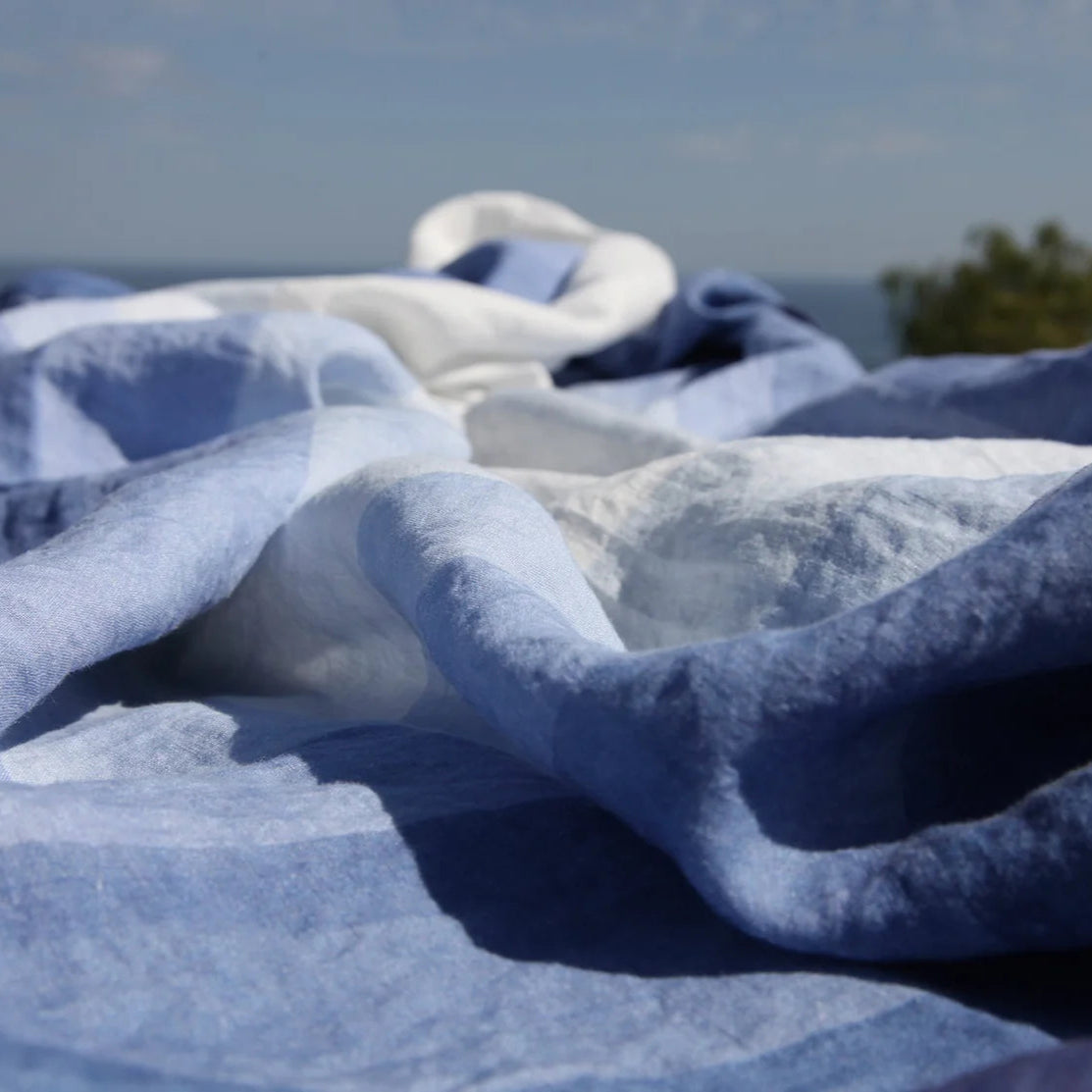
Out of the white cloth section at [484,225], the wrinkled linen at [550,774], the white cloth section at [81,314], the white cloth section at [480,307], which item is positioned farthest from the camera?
the white cloth section at [484,225]

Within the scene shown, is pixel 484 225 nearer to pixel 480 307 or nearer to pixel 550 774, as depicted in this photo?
pixel 480 307

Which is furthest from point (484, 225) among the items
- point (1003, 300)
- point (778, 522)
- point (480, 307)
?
point (1003, 300)

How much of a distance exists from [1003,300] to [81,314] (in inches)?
127

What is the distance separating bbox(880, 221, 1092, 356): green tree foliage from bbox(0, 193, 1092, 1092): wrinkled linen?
3259 millimetres

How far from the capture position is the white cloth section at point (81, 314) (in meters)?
0.82

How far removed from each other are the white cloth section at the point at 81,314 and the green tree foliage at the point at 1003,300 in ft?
9.53

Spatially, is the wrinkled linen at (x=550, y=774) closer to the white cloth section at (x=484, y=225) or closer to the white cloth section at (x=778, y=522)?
the white cloth section at (x=778, y=522)

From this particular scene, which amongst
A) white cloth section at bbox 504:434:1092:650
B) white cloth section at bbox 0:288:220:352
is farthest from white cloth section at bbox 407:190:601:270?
white cloth section at bbox 504:434:1092:650

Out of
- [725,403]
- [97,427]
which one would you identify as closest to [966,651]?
[97,427]

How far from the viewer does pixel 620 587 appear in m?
0.46

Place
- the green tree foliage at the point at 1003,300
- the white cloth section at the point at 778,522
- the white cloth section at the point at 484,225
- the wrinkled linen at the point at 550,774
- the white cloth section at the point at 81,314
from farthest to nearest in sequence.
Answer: the green tree foliage at the point at 1003,300, the white cloth section at the point at 484,225, the white cloth section at the point at 81,314, the white cloth section at the point at 778,522, the wrinkled linen at the point at 550,774

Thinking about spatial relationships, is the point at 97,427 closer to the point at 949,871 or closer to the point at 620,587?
the point at 620,587

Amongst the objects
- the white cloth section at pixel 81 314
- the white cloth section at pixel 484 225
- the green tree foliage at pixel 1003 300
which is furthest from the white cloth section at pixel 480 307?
the green tree foliage at pixel 1003 300

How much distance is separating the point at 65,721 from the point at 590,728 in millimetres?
217
